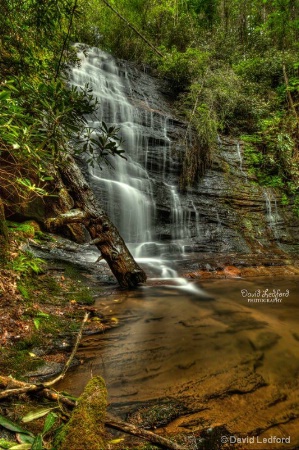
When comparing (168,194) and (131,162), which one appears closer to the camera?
(168,194)

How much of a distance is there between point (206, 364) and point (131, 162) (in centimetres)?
789

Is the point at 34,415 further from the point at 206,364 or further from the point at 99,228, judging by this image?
the point at 99,228

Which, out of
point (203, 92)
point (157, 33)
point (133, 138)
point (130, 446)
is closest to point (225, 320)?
point (130, 446)

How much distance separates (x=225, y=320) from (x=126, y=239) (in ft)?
15.9

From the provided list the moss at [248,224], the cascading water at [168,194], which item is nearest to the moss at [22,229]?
the cascading water at [168,194]

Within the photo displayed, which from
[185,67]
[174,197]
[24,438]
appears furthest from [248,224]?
[24,438]

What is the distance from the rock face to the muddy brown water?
3.94m

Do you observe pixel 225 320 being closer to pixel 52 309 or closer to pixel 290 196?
pixel 52 309

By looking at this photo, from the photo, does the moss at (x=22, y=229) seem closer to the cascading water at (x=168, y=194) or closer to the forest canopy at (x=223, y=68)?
the forest canopy at (x=223, y=68)

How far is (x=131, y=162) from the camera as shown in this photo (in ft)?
30.6

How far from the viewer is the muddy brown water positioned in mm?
1588

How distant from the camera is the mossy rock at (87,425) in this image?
3.67ft

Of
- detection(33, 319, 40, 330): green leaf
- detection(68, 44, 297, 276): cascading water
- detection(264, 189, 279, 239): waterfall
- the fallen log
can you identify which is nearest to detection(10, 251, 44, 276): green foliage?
detection(33, 319, 40, 330): green leaf

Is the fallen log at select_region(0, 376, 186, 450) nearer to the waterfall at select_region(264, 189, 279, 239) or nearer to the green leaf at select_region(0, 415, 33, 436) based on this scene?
the green leaf at select_region(0, 415, 33, 436)
